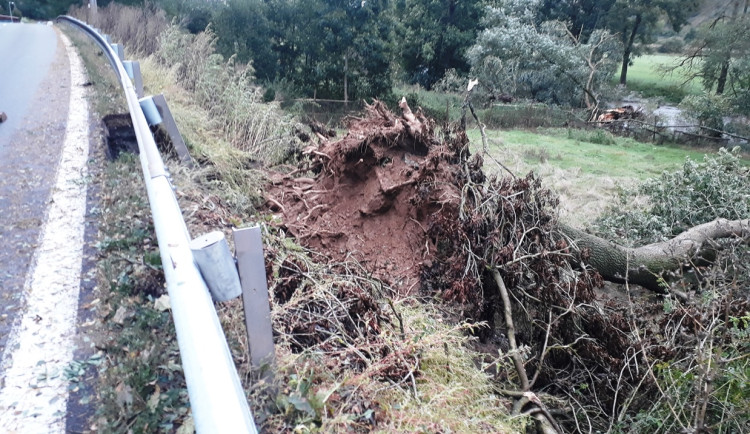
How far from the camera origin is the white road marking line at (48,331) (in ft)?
6.86

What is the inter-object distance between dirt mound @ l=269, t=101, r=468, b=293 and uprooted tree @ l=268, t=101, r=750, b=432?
Result: 0.02 metres

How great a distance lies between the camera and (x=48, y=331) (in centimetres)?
258

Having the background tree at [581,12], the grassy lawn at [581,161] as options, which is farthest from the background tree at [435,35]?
the grassy lawn at [581,161]

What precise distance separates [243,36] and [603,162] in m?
18.1

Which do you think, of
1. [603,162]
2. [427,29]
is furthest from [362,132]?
[427,29]

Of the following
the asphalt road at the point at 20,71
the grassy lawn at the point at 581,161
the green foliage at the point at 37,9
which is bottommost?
the grassy lawn at the point at 581,161

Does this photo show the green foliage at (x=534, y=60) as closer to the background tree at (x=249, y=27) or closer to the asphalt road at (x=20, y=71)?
the background tree at (x=249, y=27)

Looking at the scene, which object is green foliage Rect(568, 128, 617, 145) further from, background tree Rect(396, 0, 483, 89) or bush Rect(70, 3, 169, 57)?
bush Rect(70, 3, 169, 57)

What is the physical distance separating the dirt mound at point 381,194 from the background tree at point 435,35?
23.2 m

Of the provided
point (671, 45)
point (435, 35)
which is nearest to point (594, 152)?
point (435, 35)

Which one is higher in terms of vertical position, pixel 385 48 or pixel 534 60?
pixel 385 48

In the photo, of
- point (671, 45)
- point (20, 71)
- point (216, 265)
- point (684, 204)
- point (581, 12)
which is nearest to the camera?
point (216, 265)

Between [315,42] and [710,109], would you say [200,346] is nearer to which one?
[710,109]

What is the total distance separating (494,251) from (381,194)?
65.0 inches
